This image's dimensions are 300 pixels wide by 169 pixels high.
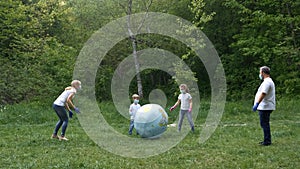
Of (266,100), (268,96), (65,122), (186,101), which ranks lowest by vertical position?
(65,122)

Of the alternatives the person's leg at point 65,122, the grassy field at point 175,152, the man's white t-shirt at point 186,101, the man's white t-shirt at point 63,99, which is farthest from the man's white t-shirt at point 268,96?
the person's leg at point 65,122

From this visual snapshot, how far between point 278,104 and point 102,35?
1333 centimetres

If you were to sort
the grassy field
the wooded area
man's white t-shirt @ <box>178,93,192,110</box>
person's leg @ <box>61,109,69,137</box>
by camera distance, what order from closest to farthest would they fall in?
the grassy field
person's leg @ <box>61,109,69,137</box>
man's white t-shirt @ <box>178,93,192,110</box>
the wooded area

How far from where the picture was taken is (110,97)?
28.0 meters

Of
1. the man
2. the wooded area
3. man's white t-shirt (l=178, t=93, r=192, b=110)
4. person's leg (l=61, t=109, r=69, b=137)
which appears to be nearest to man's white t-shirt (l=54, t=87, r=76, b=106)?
person's leg (l=61, t=109, r=69, b=137)

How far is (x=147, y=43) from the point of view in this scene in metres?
28.0

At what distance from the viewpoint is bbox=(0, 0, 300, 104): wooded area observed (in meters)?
23.8

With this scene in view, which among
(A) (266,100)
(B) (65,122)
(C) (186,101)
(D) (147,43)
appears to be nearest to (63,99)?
(B) (65,122)

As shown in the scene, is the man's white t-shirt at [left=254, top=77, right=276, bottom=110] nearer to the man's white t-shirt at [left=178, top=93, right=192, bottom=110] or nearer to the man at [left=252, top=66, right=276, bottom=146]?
the man at [left=252, top=66, right=276, bottom=146]

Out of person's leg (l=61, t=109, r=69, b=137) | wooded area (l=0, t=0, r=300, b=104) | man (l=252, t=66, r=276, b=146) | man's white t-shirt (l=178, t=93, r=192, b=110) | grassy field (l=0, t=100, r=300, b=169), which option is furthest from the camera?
wooded area (l=0, t=0, r=300, b=104)

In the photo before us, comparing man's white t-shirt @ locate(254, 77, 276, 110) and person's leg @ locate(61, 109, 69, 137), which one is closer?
man's white t-shirt @ locate(254, 77, 276, 110)

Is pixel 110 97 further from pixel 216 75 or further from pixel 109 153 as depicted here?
pixel 109 153

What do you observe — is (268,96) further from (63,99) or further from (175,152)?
(63,99)

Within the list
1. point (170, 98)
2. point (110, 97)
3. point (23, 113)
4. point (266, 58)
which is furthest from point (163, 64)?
point (23, 113)
